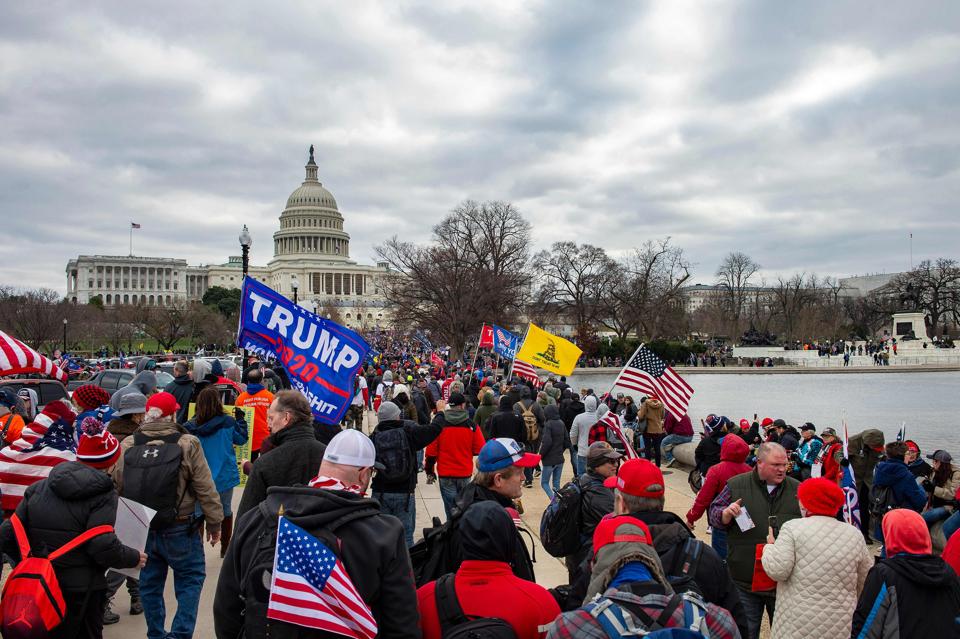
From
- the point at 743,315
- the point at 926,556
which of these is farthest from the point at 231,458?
the point at 743,315


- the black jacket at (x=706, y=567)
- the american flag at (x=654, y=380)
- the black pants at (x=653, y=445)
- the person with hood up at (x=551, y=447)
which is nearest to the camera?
the black jacket at (x=706, y=567)

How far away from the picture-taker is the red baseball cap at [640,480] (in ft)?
11.7

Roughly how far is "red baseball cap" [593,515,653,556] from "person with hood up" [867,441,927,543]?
4.62 meters

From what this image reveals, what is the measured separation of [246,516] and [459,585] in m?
0.91

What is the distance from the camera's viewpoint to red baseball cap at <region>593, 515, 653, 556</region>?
283cm

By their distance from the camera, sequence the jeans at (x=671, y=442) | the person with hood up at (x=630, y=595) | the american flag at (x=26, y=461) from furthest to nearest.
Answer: the jeans at (x=671, y=442)
the american flag at (x=26, y=461)
the person with hood up at (x=630, y=595)

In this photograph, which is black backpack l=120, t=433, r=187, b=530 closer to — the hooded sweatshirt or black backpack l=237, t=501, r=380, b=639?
black backpack l=237, t=501, r=380, b=639

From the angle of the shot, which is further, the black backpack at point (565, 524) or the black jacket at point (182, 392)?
the black jacket at point (182, 392)

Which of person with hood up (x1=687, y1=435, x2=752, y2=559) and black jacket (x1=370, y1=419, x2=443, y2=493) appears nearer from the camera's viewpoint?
person with hood up (x1=687, y1=435, x2=752, y2=559)

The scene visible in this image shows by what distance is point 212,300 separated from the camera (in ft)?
370

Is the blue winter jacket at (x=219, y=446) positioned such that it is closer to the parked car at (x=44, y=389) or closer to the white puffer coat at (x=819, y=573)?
the white puffer coat at (x=819, y=573)

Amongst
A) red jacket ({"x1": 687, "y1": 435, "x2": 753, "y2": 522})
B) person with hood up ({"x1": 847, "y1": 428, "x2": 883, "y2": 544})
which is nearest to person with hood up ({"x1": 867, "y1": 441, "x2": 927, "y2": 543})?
person with hood up ({"x1": 847, "y1": 428, "x2": 883, "y2": 544})

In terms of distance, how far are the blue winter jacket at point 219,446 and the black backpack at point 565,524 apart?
132 inches

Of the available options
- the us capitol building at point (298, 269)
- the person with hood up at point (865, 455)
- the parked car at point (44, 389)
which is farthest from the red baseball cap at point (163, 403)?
the us capitol building at point (298, 269)
